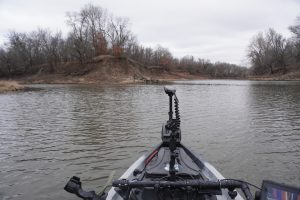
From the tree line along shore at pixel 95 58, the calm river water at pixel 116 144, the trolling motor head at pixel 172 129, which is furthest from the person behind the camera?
the tree line along shore at pixel 95 58

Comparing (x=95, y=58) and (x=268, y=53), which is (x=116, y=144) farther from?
(x=268, y=53)

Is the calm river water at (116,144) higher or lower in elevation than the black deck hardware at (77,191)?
lower

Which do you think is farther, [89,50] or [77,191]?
[89,50]

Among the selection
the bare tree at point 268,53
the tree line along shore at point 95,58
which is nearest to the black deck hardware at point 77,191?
the tree line along shore at point 95,58

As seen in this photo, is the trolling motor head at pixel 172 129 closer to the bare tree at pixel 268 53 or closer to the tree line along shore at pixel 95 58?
the tree line along shore at pixel 95 58

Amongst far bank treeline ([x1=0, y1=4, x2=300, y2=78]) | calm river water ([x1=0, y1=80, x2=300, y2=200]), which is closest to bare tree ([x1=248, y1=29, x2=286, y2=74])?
far bank treeline ([x1=0, y1=4, x2=300, y2=78])

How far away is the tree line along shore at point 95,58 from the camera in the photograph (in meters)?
70.4

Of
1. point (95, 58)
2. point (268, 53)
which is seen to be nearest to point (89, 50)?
point (95, 58)

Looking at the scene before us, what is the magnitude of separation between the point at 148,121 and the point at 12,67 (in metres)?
76.9

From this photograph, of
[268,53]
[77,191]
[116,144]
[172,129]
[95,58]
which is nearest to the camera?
[77,191]

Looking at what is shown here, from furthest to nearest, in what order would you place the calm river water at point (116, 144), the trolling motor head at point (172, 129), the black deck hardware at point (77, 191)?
the calm river water at point (116, 144) < the trolling motor head at point (172, 129) < the black deck hardware at point (77, 191)

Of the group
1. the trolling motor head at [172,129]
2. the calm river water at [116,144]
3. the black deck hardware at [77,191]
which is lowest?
the calm river water at [116,144]

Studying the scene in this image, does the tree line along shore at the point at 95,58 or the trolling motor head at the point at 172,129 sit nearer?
the trolling motor head at the point at 172,129

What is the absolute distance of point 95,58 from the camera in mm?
74875
